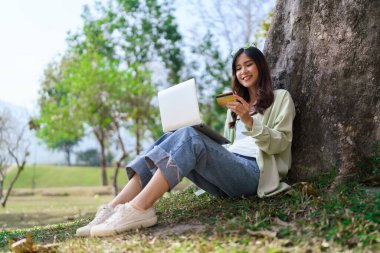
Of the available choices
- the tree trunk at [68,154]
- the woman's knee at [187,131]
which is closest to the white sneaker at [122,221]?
the woman's knee at [187,131]

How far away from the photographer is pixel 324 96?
4113mm

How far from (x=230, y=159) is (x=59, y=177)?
24.0 metres

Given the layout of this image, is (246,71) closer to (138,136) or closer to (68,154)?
(138,136)

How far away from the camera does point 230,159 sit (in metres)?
3.64

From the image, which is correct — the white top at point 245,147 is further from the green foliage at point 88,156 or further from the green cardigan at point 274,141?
the green foliage at point 88,156

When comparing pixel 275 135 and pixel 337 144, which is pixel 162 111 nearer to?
pixel 275 135

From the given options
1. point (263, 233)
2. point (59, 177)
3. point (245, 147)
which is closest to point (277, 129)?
point (245, 147)

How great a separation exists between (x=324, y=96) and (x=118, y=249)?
2034 millimetres

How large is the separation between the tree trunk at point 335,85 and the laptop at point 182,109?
82cm

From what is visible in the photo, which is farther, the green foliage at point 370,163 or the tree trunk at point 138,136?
the tree trunk at point 138,136

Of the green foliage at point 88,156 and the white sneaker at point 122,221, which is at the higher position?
the white sneaker at point 122,221

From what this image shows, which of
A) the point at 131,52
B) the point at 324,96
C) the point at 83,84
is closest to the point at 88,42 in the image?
the point at 131,52

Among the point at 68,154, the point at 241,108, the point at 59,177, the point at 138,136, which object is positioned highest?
the point at 241,108

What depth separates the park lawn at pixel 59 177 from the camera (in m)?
25.6
